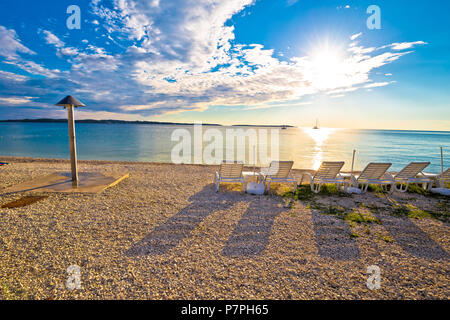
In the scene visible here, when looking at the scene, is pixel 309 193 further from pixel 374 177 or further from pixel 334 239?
pixel 334 239

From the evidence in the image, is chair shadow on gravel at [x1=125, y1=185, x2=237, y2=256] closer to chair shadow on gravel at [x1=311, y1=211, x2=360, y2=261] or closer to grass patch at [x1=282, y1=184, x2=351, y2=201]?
grass patch at [x1=282, y1=184, x2=351, y2=201]

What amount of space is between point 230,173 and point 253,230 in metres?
2.86

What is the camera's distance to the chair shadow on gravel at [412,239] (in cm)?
354

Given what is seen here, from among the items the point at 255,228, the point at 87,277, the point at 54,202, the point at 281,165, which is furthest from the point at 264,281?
the point at 54,202

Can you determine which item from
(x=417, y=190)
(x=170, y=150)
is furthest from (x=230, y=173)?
(x=170, y=150)

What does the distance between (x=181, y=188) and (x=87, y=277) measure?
4536 millimetres

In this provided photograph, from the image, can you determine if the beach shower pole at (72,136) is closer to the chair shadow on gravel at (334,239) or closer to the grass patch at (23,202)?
the grass patch at (23,202)

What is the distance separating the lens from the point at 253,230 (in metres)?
4.30

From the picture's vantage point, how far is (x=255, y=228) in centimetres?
439

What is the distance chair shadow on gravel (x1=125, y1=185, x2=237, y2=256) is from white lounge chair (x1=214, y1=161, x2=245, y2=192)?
1.69 feet

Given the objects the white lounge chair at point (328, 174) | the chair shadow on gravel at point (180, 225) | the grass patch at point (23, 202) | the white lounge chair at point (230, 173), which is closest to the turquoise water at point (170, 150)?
the white lounge chair at point (328, 174)

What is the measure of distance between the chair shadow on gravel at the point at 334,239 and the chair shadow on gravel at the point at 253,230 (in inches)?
35.3
